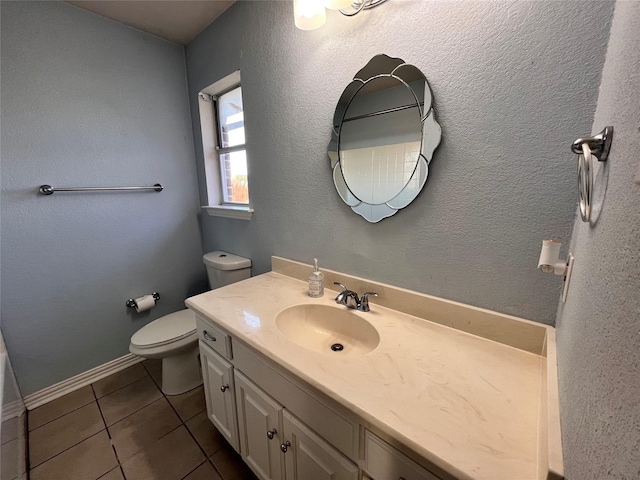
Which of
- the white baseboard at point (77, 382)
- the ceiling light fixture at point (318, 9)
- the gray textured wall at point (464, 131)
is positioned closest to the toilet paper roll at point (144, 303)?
the white baseboard at point (77, 382)

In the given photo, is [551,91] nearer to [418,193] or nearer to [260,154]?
[418,193]

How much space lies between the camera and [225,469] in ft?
4.14

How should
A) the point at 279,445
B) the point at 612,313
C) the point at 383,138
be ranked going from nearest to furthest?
1. the point at 612,313
2. the point at 279,445
3. the point at 383,138

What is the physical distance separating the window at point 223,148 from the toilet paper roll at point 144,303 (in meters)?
0.76

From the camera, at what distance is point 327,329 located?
1190mm

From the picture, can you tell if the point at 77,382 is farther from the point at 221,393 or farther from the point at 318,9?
the point at 318,9

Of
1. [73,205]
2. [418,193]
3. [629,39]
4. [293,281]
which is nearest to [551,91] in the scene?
[629,39]

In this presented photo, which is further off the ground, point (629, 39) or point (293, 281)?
point (629, 39)

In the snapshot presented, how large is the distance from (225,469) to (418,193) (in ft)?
4.95

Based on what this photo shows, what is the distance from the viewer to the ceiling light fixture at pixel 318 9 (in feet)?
3.26

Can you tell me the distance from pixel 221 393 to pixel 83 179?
1553 millimetres

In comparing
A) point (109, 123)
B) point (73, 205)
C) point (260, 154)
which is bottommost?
point (73, 205)

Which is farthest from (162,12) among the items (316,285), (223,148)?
(316,285)

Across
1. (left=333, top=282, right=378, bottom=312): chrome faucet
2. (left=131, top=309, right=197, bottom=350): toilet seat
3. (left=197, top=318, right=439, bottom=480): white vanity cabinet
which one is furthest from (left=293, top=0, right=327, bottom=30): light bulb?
(left=131, top=309, right=197, bottom=350): toilet seat
